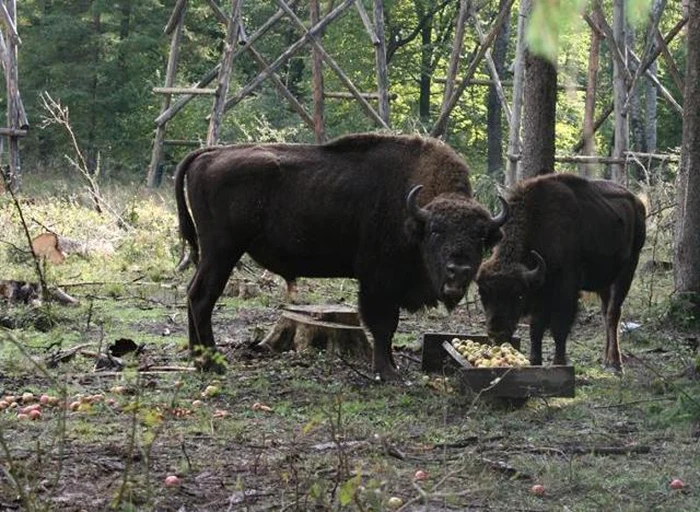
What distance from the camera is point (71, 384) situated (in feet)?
29.2

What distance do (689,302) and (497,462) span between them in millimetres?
5904

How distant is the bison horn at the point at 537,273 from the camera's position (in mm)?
9859

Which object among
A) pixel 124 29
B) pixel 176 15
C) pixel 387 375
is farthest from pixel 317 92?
pixel 124 29

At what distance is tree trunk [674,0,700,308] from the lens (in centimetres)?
1169

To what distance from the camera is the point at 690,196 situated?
464 inches

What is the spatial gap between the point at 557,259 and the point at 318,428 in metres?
3.50

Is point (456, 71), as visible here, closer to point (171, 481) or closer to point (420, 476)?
point (420, 476)

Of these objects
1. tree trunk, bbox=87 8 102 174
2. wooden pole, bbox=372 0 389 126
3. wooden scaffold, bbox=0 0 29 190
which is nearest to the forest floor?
wooden pole, bbox=372 0 389 126

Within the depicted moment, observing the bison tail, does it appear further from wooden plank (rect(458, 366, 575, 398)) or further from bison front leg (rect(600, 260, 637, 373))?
bison front leg (rect(600, 260, 637, 373))

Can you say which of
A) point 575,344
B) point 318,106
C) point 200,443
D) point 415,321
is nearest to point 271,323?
point 415,321

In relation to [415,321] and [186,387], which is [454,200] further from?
[415,321]

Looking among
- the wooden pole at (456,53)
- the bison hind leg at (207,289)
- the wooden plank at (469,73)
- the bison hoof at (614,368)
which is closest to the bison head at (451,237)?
the bison hind leg at (207,289)

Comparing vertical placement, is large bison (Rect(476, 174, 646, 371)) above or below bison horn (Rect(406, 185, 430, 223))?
below

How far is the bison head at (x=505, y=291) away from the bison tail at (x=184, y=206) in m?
2.71
